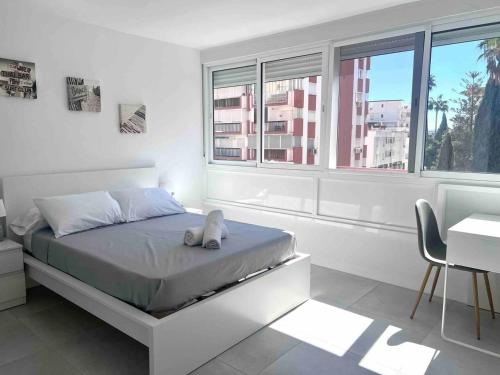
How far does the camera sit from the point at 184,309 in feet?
6.80

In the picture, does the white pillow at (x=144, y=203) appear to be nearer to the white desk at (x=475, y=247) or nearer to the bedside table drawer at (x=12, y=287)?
the bedside table drawer at (x=12, y=287)

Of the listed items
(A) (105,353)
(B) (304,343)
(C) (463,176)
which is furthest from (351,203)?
(A) (105,353)

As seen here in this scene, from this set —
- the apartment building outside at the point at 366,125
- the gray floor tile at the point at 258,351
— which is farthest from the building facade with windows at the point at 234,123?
the gray floor tile at the point at 258,351

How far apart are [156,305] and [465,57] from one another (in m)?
3.03

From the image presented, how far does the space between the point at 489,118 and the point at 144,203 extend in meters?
3.11

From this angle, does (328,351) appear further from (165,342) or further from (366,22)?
(366,22)

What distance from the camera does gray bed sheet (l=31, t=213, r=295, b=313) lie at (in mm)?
2059

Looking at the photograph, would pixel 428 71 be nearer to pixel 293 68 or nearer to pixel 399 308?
pixel 293 68

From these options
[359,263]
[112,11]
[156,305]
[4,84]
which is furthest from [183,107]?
[156,305]

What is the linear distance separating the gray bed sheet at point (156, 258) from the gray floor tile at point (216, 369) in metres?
0.42

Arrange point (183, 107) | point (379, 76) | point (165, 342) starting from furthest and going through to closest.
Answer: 1. point (183, 107)
2. point (379, 76)
3. point (165, 342)

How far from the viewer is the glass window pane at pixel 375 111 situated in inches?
132

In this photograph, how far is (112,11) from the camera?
3.23 m

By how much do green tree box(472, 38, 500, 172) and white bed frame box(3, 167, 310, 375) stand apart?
1652 mm
